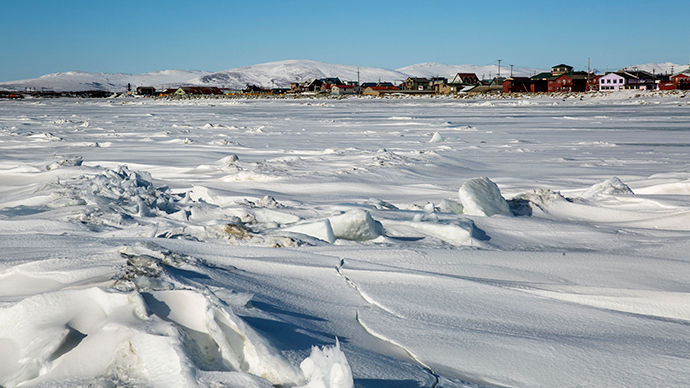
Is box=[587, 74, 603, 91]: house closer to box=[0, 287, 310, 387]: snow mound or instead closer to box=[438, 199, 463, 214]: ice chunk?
box=[438, 199, 463, 214]: ice chunk

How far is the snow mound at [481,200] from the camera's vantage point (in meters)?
3.90

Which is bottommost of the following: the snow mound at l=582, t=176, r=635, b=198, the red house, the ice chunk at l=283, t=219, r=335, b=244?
the snow mound at l=582, t=176, r=635, b=198

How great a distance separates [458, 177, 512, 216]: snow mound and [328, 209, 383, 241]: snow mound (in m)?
0.97

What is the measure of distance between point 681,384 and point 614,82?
7226cm

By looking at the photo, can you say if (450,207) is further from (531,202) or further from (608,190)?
(608,190)

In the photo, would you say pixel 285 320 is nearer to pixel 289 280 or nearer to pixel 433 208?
pixel 289 280

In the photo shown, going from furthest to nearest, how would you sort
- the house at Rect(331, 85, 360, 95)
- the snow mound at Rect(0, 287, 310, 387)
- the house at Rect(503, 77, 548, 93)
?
the house at Rect(331, 85, 360, 95) < the house at Rect(503, 77, 548, 93) < the snow mound at Rect(0, 287, 310, 387)

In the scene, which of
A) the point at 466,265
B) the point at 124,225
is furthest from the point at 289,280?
the point at 124,225

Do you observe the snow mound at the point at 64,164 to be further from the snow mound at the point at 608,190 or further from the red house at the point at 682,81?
the red house at the point at 682,81

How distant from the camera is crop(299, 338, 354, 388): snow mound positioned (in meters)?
1.30

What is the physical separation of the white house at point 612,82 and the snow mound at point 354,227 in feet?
228

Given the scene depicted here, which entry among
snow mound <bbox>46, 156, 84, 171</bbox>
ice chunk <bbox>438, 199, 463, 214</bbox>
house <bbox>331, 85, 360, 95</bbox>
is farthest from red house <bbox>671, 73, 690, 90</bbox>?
ice chunk <bbox>438, 199, 463, 214</bbox>

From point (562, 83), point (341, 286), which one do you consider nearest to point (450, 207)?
point (341, 286)

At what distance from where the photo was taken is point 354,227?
3.18m
